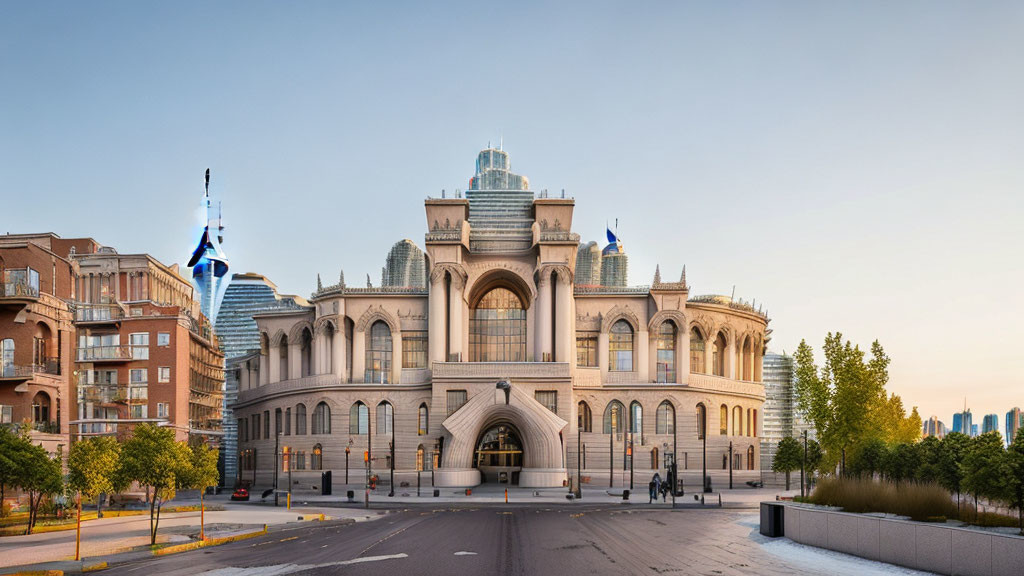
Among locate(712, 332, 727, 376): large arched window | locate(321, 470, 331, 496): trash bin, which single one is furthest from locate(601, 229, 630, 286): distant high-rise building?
locate(321, 470, 331, 496): trash bin

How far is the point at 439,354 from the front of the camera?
9294 cm

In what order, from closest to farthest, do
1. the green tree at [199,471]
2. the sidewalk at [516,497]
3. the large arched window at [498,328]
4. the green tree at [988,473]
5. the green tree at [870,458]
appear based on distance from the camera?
the green tree at [988,473]
the green tree at [199,471]
the green tree at [870,458]
the sidewalk at [516,497]
the large arched window at [498,328]

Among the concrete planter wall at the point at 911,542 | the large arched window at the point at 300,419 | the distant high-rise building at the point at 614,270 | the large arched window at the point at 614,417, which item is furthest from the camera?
the distant high-rise building at the point at 614,270

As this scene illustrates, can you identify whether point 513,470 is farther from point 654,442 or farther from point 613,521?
point 613,521

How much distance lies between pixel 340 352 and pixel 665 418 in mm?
36058

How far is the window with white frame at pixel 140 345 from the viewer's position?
76625mm

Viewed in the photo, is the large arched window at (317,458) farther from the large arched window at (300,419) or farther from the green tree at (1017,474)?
the green tree at (1017,474)

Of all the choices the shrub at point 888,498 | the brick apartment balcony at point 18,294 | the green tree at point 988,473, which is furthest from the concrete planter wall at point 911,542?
the brick apartment balcony at point 18,294

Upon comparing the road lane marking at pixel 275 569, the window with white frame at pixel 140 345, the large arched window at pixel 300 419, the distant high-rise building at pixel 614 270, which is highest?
the distant high-rise building at pixel 614 270

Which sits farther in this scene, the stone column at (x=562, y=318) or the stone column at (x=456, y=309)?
the stone column at (x=456, y=309)

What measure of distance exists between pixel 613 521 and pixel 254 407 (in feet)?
226

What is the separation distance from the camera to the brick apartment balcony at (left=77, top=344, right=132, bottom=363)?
76.0m

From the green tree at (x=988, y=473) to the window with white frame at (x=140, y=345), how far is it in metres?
66.5

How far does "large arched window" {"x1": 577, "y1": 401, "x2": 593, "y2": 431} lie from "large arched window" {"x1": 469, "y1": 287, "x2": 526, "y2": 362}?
901 centimetres
